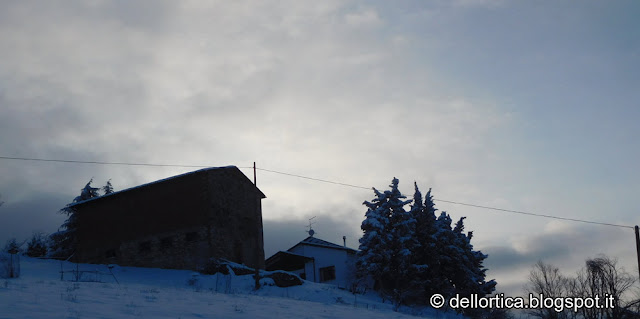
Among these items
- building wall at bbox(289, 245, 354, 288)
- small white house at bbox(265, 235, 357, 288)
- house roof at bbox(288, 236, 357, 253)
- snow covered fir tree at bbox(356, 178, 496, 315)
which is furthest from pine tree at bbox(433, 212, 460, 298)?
house roof at bbox(288, 236, 357, 253)

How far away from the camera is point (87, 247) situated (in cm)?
4400

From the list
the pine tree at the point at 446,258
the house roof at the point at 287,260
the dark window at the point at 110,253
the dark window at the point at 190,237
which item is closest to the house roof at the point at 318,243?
the house roof at the point at 287,260


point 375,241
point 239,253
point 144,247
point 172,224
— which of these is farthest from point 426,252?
point 144,247

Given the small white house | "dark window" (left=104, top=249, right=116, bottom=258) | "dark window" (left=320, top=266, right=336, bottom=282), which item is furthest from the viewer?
"dark window" (left=320, top=266, right=336, bottom=282)

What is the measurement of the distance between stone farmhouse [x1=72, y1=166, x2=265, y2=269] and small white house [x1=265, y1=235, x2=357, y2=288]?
10.9 m

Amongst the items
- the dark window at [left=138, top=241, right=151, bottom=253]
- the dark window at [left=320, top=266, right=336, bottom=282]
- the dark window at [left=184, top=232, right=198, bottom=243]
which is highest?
the dark window at [left=184, top=232, right=198, bottom=243]

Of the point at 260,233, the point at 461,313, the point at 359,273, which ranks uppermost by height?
the point at 260,233

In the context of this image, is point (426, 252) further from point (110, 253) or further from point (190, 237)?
point (110, 253)

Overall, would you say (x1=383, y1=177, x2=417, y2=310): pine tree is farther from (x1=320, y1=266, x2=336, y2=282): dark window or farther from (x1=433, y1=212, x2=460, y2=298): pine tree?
(x1=320, y1=266, x2=336, y2=282): dark window

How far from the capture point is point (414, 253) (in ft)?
153

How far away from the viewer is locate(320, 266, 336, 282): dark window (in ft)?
184

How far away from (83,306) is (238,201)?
29227mm

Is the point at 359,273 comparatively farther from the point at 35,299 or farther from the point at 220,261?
the point at 35,299

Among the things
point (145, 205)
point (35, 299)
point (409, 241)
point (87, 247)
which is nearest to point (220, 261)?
point (145, 205)
